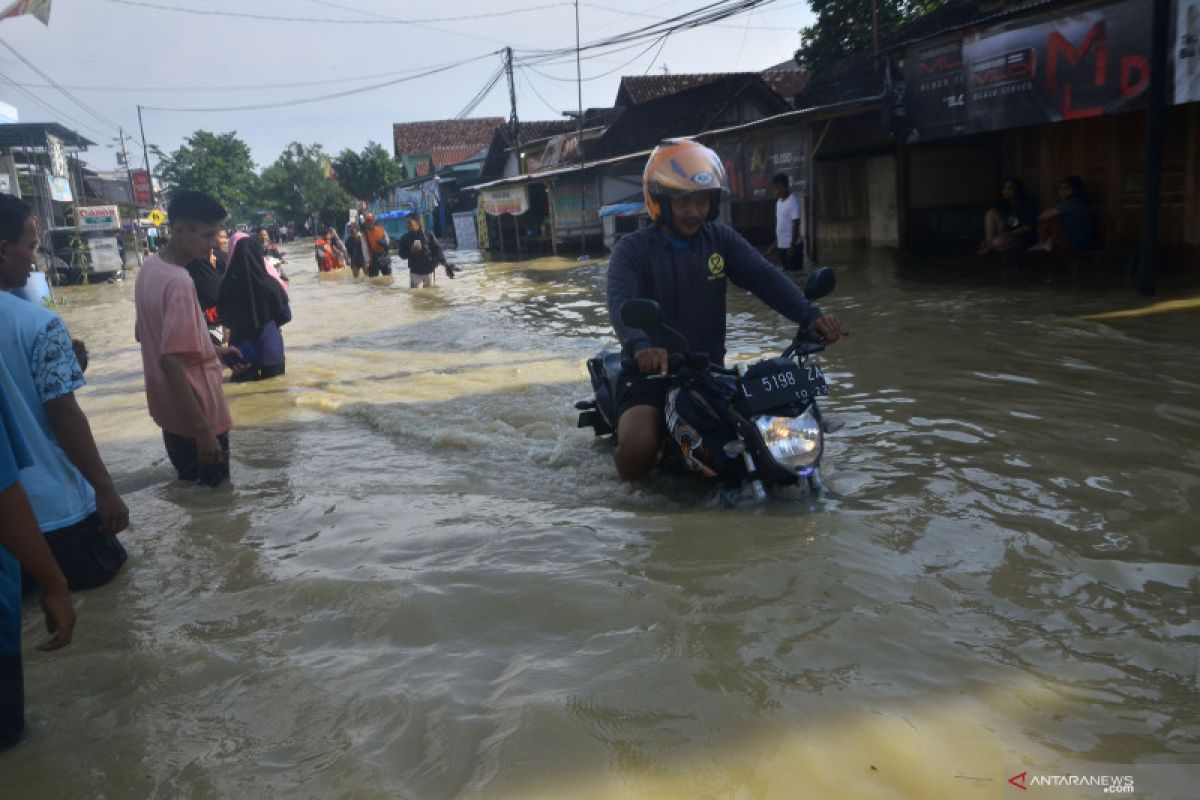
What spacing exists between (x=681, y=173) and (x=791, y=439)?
1.37m

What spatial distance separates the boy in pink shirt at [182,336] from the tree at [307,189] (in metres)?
72.7

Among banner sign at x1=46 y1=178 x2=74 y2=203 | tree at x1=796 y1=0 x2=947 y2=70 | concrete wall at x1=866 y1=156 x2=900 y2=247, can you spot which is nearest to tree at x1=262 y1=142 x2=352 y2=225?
banner sign at x1=46 y1=178 x2=74 y2=203

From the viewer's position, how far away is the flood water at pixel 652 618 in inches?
90.9

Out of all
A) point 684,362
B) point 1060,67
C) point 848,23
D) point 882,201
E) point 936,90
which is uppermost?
point 848,23

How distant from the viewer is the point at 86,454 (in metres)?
3.15

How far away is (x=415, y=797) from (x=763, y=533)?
2047mm

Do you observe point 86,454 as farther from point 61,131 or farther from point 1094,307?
point 61,131

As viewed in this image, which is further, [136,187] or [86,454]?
[136,187]

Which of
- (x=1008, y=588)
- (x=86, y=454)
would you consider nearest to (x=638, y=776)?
(x=1008, y=588)

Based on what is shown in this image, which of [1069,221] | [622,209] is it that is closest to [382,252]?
[622,209]

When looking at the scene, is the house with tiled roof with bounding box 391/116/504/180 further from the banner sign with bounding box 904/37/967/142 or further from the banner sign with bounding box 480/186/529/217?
the banner sign with bounding box 904/37/967/142

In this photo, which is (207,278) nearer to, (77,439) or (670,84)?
(77,439)

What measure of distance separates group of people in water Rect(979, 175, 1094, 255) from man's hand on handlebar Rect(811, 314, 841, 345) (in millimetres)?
9594

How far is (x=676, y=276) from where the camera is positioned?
14.0 feet
